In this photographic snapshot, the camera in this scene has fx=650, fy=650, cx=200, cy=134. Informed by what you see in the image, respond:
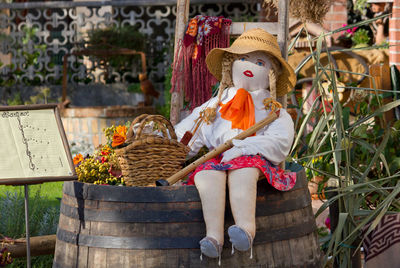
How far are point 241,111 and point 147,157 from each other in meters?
0.52

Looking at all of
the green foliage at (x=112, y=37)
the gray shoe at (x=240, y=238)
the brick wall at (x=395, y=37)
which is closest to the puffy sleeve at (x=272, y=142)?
the gray shoe at (x=240, y=238)

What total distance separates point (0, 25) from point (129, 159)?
6.69m

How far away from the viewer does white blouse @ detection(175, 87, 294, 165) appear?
2.86m

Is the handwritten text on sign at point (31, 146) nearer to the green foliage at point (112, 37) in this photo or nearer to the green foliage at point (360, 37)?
the green foliage at point (360, 37)

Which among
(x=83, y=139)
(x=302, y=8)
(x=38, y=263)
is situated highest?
(x=302, y=8)

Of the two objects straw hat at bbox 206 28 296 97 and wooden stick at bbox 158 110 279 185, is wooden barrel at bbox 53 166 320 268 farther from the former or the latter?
straw hat at bbox 206 28 296 97

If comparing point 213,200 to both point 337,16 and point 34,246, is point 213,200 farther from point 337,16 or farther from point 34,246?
point 337,16

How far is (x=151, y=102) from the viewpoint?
25.9 feet

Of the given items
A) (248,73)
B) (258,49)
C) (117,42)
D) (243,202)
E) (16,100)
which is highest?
(258,49)

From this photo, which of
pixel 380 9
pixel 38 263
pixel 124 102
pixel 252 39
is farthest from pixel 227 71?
pixel 124 102

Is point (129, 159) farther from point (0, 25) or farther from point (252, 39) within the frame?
point (0, 25)

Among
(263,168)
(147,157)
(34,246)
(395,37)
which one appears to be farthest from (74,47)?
(263,168)

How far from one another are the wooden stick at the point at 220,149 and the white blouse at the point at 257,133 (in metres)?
0.03

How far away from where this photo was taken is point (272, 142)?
113 inches
